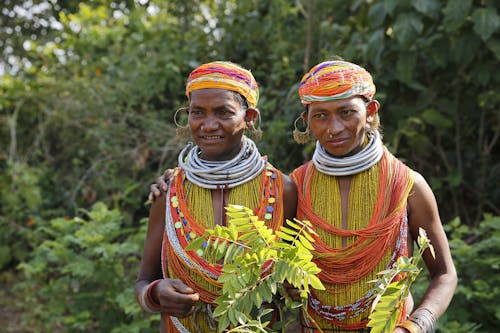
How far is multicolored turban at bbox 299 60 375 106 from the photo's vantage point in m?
2.12

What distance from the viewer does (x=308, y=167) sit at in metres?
2.35

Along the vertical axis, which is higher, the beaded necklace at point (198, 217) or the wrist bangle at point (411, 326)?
the beaded necklace at point (198, 217)

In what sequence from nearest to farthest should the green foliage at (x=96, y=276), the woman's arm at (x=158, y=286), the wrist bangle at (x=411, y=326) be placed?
the wrist bangle at (x=411, y=326), the woman's arm at (x=158, y=286), the green foliage at (x=96, y=276)

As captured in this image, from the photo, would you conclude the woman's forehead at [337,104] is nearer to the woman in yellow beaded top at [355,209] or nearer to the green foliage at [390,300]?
the woman in yellow beaded top at [355,209]

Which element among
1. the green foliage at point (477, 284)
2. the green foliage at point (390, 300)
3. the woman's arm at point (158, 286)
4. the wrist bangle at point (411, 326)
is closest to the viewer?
the green foliage at point (390, 300)

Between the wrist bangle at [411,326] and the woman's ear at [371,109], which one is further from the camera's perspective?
the woman's ear at [371,109]

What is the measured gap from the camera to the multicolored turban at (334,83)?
6.95 ft

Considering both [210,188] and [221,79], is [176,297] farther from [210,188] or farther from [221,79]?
[221,79]

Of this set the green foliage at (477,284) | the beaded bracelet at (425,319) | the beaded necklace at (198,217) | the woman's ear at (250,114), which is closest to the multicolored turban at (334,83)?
the woman's ear at (250,114)

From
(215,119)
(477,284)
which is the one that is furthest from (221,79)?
(477,284)

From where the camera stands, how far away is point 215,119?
2174mm

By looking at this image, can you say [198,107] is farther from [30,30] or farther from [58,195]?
[30,30]

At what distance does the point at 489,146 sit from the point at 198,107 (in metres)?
3.61

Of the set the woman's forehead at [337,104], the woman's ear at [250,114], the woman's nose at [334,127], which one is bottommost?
the woman's nose at [334,127]
